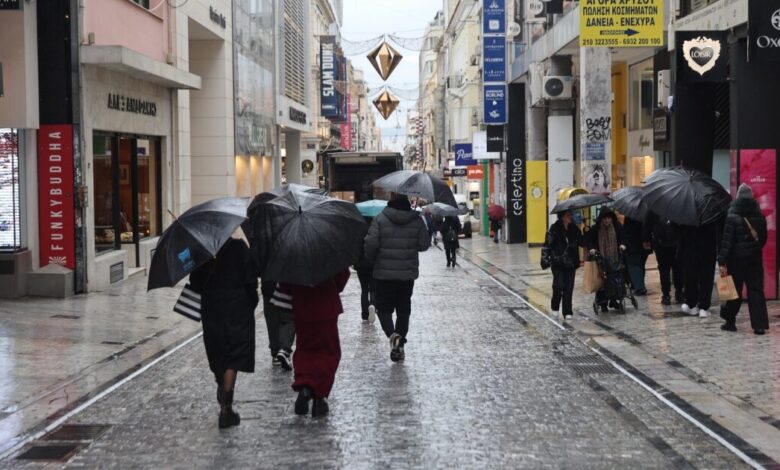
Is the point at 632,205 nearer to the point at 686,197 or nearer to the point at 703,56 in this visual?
the point at 686,197

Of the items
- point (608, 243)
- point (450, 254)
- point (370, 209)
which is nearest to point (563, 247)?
point (608, 243)

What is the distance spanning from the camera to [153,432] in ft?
25.2

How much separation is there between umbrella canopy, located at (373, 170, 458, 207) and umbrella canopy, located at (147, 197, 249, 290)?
3788mm

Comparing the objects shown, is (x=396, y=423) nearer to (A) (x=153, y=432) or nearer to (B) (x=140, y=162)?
(A) (x=153, y=432)

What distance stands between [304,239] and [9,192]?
10705 mm

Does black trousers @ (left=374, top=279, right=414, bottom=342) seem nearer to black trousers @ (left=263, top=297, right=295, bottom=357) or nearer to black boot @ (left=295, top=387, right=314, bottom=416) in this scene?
black trousers @ (left=263, top=297, right=295, bottom=357)

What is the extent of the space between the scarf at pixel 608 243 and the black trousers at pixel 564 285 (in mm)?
640

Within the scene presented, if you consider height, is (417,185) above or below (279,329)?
above

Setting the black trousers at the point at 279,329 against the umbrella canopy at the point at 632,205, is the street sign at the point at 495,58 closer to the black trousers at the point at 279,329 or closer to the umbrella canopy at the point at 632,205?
the umbrella canopy at the point at 632,205

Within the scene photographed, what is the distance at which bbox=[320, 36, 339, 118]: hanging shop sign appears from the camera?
58.3 meters

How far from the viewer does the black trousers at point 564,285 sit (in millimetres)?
13633

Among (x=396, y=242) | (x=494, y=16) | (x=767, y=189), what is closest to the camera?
(x=396, y=242)

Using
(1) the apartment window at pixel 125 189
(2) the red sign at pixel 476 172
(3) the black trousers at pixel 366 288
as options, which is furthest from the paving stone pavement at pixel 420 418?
(2) the red sign at pixel 476 172

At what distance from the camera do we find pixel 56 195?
1727 cm
